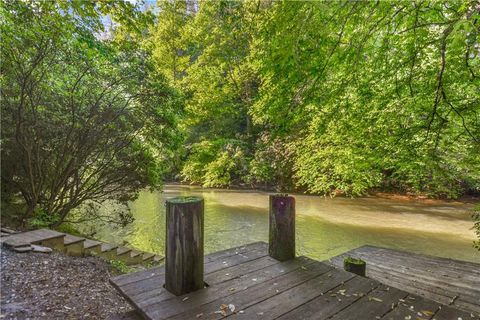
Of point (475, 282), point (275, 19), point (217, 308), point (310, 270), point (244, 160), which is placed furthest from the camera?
point (244, 160)

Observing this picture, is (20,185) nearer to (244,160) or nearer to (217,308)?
(217,308)

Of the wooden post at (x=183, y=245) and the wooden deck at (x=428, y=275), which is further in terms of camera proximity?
the wooden deck at (x=428, y=275)

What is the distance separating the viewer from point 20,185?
4371 millimetres

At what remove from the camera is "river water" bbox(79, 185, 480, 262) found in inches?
229

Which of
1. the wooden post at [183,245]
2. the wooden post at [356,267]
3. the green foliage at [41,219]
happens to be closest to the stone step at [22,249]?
the green foliage at [41,219]

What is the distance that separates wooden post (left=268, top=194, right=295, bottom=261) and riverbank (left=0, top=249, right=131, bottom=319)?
1435mm

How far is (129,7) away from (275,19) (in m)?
1.69

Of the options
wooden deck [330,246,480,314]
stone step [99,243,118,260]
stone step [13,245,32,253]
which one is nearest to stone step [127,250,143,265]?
stone step [99,243,118,260]

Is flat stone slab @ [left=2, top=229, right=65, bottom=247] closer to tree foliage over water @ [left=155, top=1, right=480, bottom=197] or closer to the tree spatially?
the tree

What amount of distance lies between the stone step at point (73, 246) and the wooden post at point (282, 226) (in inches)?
103

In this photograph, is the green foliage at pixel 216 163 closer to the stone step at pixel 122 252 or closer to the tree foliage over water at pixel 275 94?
the tree foliage over water at pixel 275 94

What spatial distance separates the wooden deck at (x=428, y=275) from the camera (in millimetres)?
2724

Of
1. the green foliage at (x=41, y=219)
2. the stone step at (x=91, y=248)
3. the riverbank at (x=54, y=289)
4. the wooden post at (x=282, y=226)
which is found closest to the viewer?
the riverbank at (x=54, y=289)

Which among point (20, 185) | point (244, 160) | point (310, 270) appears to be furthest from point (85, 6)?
point (244, 160)
